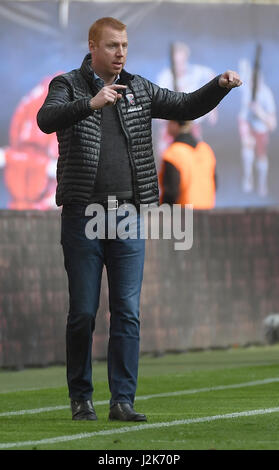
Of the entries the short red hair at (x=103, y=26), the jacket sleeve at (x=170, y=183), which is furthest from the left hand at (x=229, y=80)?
the jacket sleeve at (x=170, y=183)

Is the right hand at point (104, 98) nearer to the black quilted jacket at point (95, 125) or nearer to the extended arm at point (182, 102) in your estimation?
the black quilted jacket at point (95, 125)

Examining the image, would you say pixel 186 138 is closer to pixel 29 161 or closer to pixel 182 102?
pixel 29 161

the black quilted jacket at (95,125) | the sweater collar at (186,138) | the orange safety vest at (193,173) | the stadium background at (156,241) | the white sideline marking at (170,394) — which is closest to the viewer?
the black quilted jacket at (95,125)

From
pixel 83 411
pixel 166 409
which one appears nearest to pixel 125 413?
pixel 83 411

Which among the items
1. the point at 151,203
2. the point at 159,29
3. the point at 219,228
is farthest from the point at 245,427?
the point at 159,29

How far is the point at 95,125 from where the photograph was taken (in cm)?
796

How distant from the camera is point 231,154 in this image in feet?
76.3

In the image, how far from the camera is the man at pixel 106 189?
7.95m

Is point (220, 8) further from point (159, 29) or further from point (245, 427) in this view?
point (245, 427)

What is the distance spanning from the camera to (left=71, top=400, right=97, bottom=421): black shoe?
8.14m

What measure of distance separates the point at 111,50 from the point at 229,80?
629 millimetres

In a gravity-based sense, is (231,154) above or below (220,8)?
below

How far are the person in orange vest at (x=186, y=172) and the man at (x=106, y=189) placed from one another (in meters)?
7.62

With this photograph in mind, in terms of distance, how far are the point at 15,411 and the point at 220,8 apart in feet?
51.1
